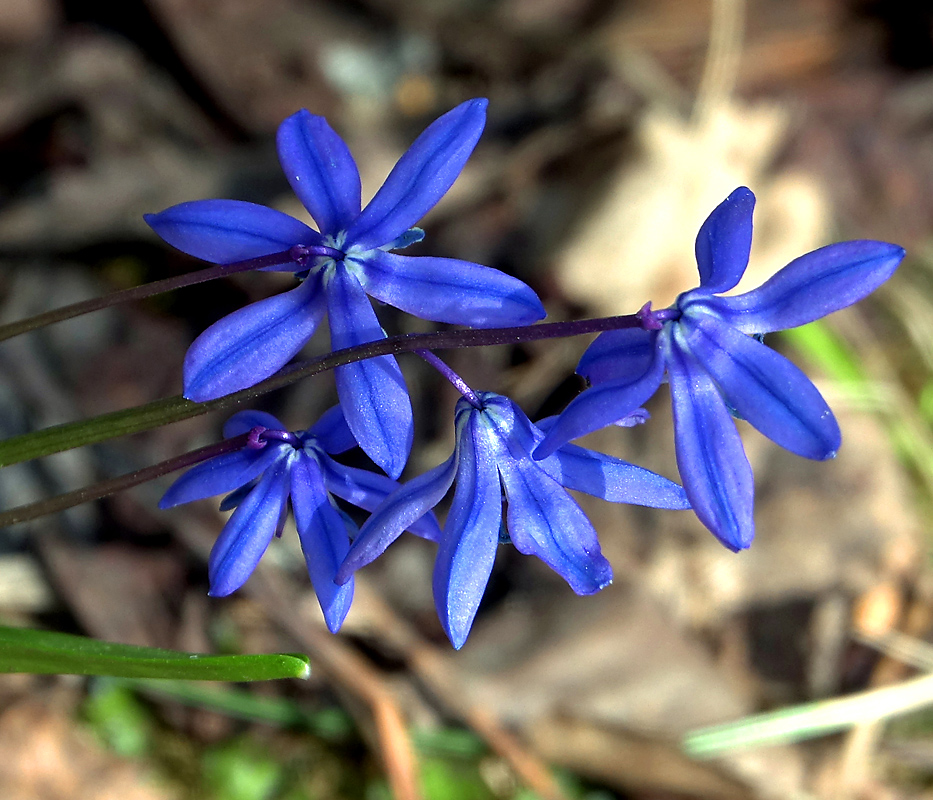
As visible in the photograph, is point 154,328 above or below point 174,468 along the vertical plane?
above

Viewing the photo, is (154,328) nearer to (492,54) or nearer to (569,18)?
(492,54)

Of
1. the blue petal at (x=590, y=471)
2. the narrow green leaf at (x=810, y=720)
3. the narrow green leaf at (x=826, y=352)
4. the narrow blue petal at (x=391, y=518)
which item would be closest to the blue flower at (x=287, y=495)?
the narrow blue petal at (x=391, y=518)

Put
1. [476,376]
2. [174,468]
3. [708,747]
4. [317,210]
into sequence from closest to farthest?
[174,468] → [317,210] → [708,747] → [476,376]

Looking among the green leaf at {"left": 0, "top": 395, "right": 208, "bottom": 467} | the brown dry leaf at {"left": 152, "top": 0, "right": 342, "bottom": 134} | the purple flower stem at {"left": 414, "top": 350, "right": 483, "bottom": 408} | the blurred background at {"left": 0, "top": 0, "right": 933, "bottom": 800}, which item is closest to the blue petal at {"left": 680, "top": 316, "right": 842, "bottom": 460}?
the purple flower stem at {"left": 414, "top": 350, "right": 483, "bottom": 408}

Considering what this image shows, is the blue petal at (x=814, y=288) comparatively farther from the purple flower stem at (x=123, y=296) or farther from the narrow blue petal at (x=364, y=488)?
the purple flower stem at (x=123, y=296)

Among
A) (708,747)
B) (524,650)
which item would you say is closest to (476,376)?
(524,650)

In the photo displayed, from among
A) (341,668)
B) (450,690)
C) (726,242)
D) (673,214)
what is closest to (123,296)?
(726,242)

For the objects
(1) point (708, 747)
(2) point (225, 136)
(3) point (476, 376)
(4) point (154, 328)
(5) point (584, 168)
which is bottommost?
(1) point (708, 747)
